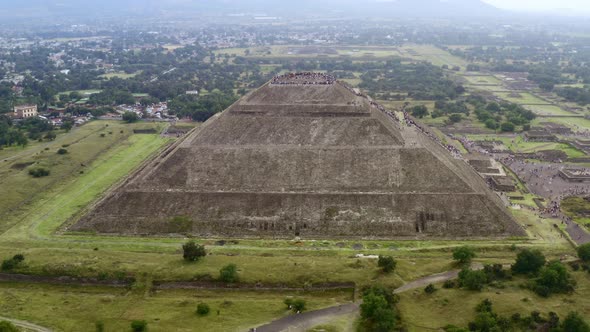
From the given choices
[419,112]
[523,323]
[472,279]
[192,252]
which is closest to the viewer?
[523,323]

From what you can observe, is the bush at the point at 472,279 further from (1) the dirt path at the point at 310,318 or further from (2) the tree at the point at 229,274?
(2) the tree at the point at 229,274

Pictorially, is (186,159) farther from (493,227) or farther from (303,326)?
(493,227)

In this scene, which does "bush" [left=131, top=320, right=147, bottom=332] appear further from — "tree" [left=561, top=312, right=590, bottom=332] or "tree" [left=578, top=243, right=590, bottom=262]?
"tree" [left=578, top=243, right=590, bottom=262]

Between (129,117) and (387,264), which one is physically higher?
(387,264)

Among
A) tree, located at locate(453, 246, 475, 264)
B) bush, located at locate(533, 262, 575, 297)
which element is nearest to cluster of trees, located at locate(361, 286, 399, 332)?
tree, located at locate(453, 246, 475, 264)

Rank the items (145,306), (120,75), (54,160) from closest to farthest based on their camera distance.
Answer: (145,306) < (54,160) < (120,75)

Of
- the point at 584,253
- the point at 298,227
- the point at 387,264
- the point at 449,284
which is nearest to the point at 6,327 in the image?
the point at 298,227

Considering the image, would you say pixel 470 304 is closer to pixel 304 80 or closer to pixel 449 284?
pixel 449 284
